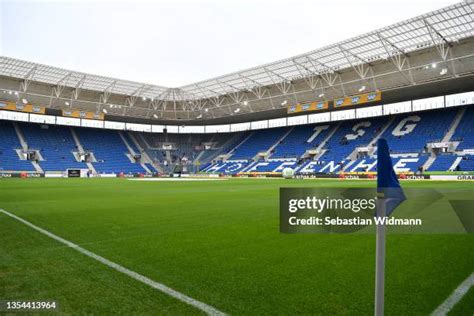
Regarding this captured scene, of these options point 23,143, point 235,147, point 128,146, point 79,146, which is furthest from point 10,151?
point 235,147

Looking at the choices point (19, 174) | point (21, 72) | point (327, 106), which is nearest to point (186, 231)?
point (327, 106)

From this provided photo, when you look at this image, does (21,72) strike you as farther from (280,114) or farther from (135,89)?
(280,114)

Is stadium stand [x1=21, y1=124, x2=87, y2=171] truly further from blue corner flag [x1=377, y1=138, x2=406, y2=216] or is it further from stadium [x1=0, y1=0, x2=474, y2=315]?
blue corner flag [x1=377, y1=138, x2=406, y2=216]

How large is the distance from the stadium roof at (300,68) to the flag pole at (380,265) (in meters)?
31.1

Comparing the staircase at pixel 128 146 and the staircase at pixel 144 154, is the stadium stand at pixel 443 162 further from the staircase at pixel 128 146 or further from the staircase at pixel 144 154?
the staircase at pixel 128 146

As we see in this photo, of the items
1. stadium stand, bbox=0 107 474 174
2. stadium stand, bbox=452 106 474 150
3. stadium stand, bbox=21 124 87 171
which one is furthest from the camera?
stadium stand, bbox=21 124 87 171

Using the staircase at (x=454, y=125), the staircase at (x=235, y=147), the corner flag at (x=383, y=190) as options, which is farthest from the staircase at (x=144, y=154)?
the corner flag at (x=383, y=190)

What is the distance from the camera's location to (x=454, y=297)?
10.3 feet

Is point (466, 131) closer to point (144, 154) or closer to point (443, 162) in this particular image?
point (443, 162)

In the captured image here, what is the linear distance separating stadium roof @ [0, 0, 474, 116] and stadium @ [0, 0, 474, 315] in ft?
0.87

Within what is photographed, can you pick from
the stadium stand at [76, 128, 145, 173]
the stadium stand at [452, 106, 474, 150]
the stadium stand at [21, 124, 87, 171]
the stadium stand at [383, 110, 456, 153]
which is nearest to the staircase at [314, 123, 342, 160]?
the stadium stand at [383, 110, 456, 153]

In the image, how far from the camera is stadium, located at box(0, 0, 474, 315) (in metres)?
3.36

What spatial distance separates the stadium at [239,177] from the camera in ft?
11.0

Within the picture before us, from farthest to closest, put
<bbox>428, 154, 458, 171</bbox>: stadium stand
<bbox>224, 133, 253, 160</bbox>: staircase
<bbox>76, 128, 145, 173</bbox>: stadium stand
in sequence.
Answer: <bbox>224, 133, 253, 160</bbox>: staircase
<bbox>76, 128, 145, 173</bbox>: stadium stand
<bbox>428, 154, 458, 171</bbox>: stadium stand
